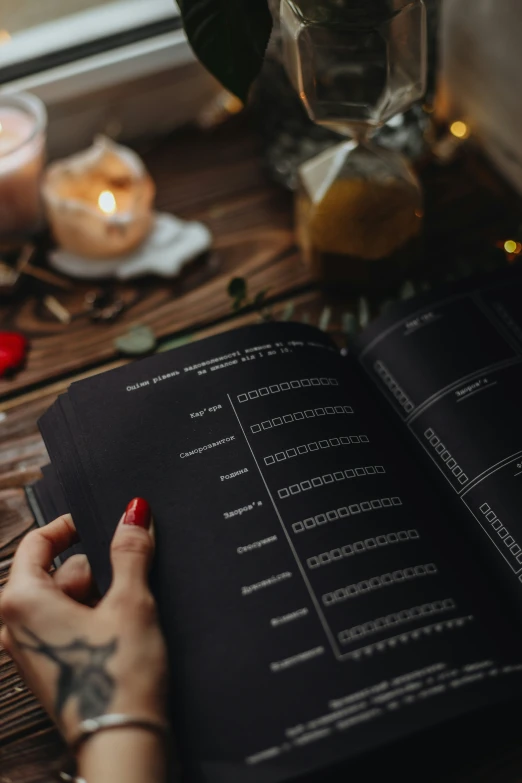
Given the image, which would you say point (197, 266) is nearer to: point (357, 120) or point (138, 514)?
point (357, 120)

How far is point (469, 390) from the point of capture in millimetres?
653

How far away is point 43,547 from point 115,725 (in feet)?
0.51

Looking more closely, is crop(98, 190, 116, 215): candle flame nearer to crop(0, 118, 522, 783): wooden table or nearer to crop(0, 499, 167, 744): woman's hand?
crop(0, 118, 522, 783): wooden table

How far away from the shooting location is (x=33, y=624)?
521 millimetres

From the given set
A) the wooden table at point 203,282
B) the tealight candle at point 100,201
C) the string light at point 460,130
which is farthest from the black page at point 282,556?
the string light at point 460,130

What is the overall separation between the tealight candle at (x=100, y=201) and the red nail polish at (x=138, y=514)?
38 cm

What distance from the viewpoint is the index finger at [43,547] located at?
1.84 feet

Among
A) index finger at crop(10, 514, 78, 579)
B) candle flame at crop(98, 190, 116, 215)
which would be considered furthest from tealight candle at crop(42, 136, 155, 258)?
index finger at crop(10, 514, 78, 579)

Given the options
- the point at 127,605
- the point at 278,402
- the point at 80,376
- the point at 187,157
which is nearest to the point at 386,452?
the point at 278,402

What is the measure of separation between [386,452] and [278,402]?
0.32 ft

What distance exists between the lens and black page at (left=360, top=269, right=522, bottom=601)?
23.5 inches

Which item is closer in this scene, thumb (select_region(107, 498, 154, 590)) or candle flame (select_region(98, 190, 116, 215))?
thumb (select_region(107, 498, 154, 590))

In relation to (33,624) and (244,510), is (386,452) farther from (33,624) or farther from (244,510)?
(33,624)

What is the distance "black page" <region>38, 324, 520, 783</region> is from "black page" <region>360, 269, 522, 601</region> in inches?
1.1
